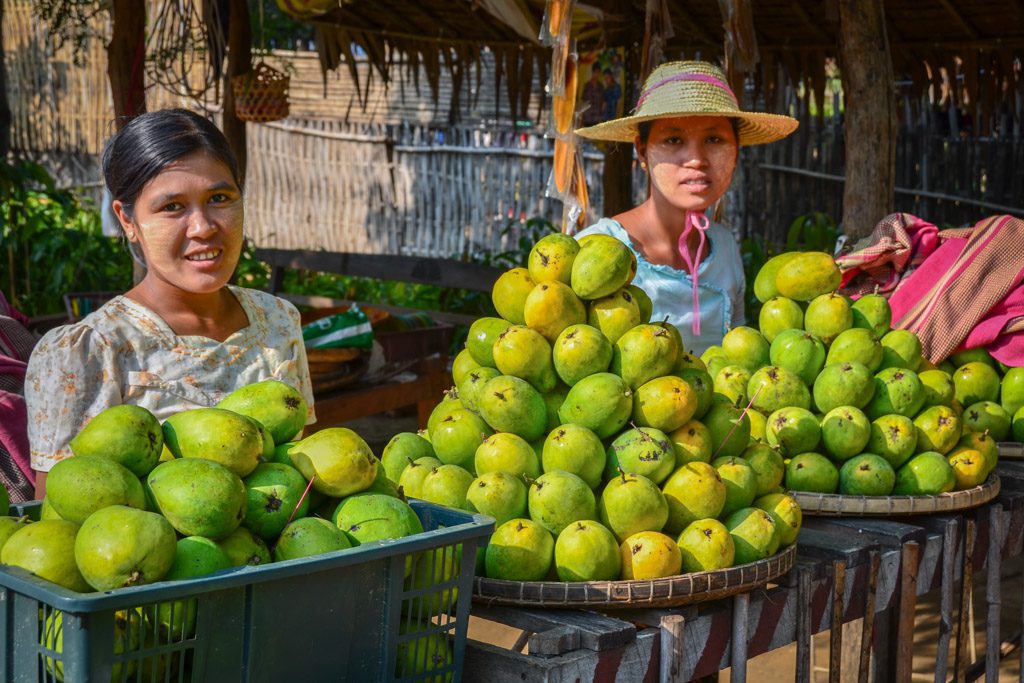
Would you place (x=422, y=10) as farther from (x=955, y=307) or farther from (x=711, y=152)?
(x=955, y=307)

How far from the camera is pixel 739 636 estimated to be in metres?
1.73

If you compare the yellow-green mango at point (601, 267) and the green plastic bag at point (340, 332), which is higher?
the yellow-green mango at point (601, 267)

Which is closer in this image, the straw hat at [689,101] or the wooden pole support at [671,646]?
the wooden pole support at [671,646]

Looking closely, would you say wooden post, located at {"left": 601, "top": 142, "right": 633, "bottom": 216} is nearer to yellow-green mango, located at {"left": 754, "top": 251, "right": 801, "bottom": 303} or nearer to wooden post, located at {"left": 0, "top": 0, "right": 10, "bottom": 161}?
yellow-green mango, located at {"left": 754, "top": 251, "right": 801, "bottom": 303}

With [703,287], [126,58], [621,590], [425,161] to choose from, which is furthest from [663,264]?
[425,161]

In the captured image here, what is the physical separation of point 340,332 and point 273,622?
9.46 ft

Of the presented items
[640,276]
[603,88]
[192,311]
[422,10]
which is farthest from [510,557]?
[603,88]

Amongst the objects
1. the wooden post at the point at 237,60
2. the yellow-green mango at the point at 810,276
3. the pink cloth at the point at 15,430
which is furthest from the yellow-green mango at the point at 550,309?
the wooden post at the point at 237,60

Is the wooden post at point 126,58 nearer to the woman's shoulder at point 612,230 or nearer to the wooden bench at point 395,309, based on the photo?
the wooden bench at point 395,309

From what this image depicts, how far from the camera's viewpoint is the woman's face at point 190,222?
81.9 inches

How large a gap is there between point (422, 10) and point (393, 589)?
16.0 feet

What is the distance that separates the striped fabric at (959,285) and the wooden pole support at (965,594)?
1.80 feet

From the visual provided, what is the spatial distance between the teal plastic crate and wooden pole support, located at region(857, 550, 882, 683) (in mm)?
809

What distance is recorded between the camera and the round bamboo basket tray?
2.08 meters
